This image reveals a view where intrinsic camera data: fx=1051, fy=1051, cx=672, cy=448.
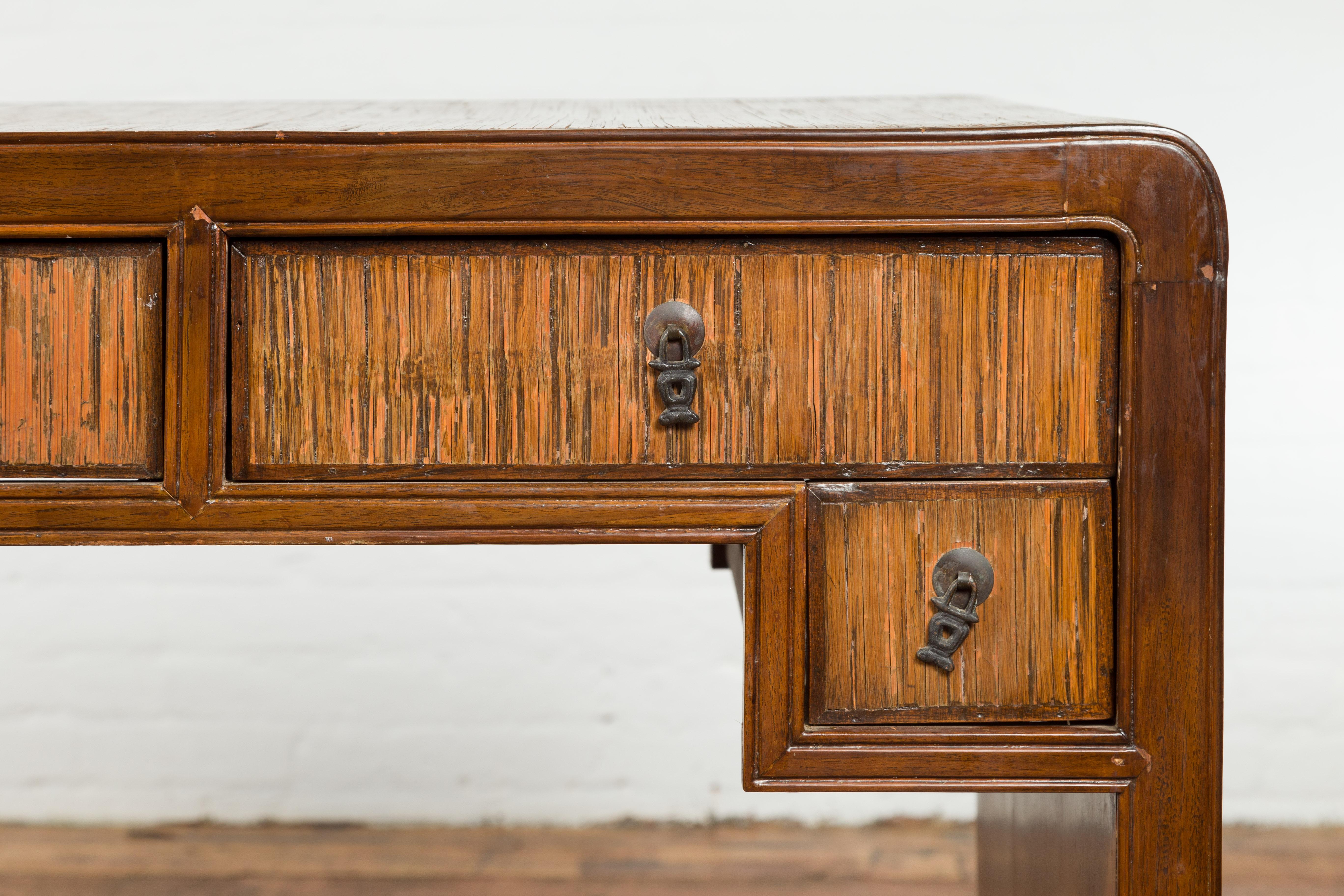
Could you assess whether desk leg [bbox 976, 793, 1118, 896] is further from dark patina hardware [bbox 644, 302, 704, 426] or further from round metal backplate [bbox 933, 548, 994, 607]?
dark patina hardware [bbox 644, 302, 704, 426]

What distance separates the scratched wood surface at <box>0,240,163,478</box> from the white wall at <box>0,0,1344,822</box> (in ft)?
3.12

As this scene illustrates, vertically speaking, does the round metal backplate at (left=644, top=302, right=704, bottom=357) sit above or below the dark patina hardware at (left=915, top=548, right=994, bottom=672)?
above

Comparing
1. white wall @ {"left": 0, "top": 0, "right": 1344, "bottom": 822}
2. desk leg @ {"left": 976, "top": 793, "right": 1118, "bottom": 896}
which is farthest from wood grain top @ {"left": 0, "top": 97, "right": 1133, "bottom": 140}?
white wall @ {"left": 0, "top": 0, "right": 1344, "bottom": 822}

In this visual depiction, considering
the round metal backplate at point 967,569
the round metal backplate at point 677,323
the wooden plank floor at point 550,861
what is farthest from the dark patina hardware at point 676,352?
the wooden plank floor at point 550,861

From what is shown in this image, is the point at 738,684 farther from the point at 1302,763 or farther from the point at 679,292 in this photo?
the point at 679,292

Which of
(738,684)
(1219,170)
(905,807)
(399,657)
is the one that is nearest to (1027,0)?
(1219,170)

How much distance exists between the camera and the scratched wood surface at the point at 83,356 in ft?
1.82

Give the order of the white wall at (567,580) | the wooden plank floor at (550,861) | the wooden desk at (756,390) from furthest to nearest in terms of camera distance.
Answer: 1. the white wall at (567,580)
2. the wooden plank floor at (550,861)
3. the wooden desk at (756,390)

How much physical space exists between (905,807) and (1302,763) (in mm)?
568

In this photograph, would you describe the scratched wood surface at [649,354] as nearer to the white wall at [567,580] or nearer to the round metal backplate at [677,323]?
the round metal backplate at [677,323]

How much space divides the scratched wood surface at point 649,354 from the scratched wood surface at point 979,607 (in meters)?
0.02

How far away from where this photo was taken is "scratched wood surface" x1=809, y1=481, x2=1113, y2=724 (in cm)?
56

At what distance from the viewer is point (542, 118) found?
66 cm

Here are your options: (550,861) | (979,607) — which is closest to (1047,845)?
(979,607)
